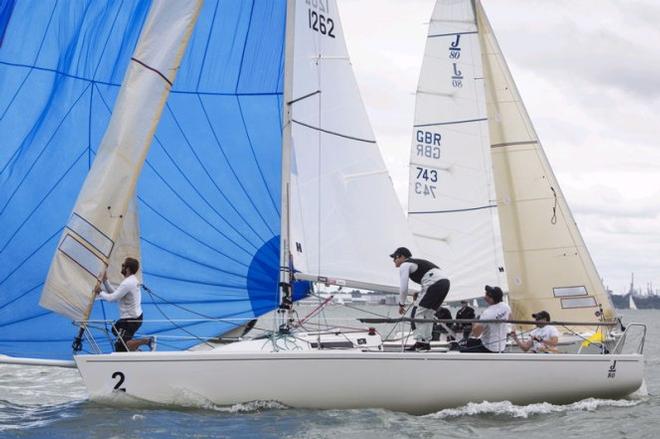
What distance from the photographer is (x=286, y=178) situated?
44.3 ft

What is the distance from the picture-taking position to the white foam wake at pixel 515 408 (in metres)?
12.5

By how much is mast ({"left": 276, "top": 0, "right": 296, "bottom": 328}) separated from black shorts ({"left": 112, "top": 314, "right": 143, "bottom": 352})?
1.67 m

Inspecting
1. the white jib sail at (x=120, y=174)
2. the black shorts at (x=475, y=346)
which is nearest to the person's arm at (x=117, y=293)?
the white jib sail at (x=120, y=174)

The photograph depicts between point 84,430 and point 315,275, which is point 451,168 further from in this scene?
point 84,430

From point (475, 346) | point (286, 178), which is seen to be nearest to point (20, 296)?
point (286, 178)

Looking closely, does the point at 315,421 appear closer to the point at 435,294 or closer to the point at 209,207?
the point at 435,294

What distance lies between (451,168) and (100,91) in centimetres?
805

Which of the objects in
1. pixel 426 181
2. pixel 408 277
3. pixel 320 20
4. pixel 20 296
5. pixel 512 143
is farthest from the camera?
pixel 426 181

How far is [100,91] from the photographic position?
13.5 metres

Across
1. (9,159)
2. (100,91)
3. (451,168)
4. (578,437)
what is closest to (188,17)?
(100,91)

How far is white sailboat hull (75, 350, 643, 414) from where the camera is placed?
11797 millimetres

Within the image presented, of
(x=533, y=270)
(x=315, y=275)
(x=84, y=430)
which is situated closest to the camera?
(x=84, y=430)

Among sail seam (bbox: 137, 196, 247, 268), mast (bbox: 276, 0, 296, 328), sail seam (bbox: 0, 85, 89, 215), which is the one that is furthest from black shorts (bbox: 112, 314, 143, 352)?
sail seam (bbox: 0, 85, 89, 215)

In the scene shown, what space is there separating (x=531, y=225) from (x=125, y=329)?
8895 millimetres
